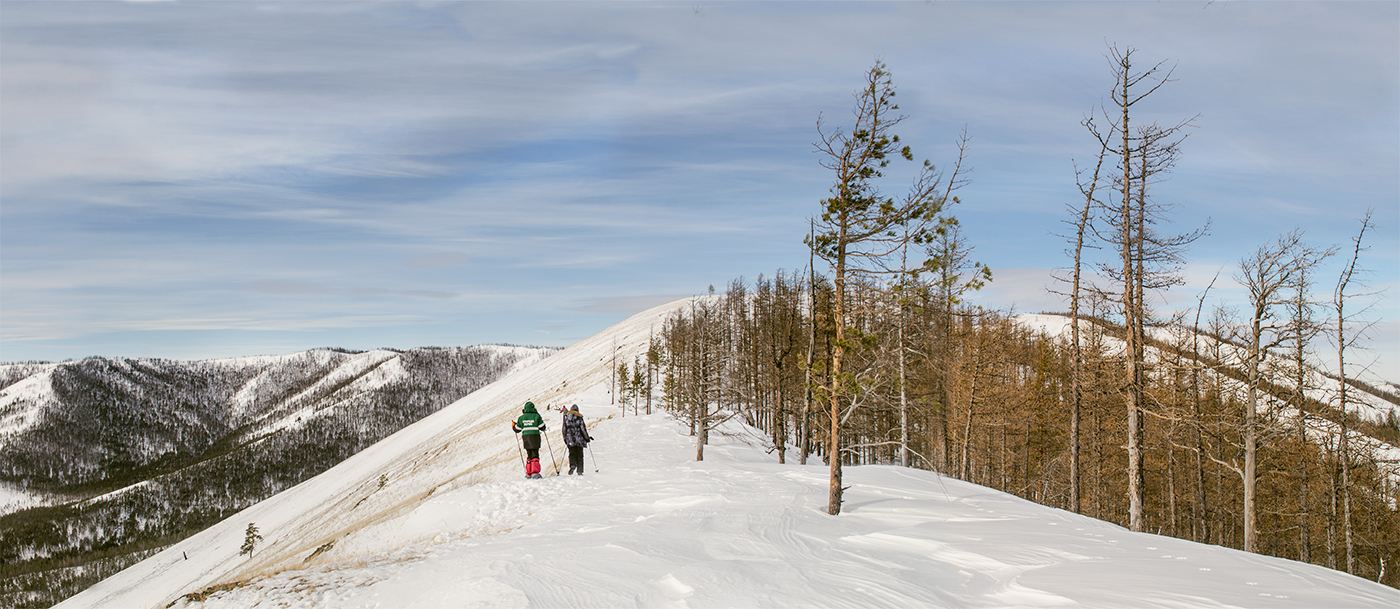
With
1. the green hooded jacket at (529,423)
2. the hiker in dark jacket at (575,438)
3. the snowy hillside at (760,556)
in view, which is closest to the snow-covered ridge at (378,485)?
the green hooded jacket at (529,423)

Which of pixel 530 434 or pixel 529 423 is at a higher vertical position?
pixel 529 423

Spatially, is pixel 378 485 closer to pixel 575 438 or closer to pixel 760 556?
pixel 575 438

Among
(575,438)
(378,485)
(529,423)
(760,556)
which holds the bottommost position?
(378,485)

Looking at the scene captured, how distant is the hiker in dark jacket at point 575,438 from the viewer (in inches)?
724

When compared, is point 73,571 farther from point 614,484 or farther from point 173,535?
point 614,484

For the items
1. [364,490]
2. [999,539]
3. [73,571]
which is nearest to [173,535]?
[73,571]

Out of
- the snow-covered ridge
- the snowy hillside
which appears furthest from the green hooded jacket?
the snow-covered ridge

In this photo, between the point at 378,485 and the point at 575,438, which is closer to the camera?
the point at 575,438

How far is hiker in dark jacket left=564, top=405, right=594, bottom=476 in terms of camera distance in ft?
60.3

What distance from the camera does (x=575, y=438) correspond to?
1864 centimetres

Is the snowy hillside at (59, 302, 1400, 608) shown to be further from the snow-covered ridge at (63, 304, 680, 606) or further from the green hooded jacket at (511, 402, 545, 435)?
the snow-covered ridge at (63, 304, 680, 606)

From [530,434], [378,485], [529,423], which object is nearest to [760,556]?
[530,434]

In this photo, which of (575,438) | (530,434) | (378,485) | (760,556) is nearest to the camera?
(760,556)

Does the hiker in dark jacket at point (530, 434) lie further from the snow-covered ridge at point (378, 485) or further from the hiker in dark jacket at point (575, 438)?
the snow-covered ridge at point (378, 485)
